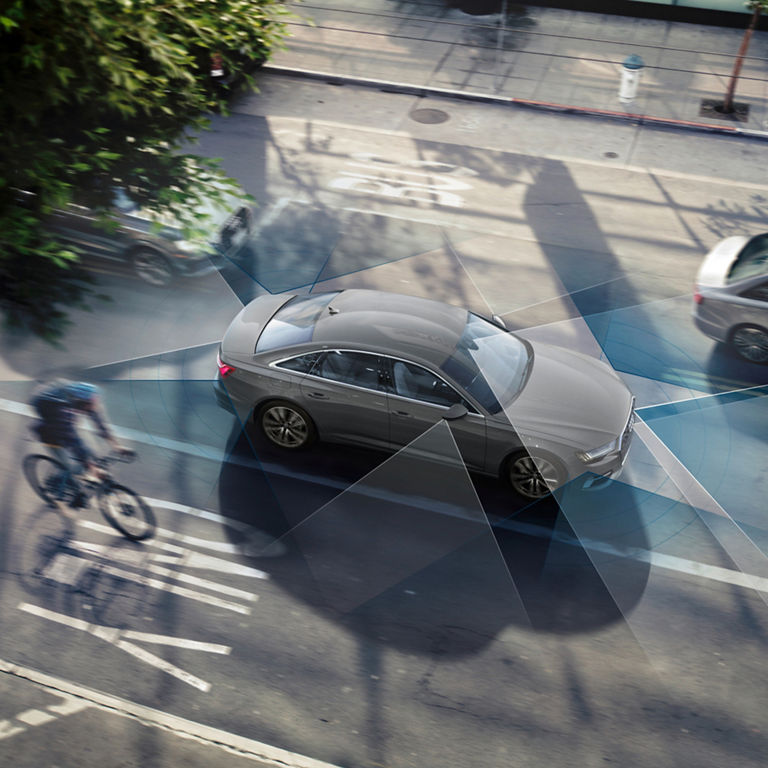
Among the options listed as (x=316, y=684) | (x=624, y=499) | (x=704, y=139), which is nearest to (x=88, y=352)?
(x=316, y=684)

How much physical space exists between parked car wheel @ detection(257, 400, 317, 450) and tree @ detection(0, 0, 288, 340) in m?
2.52

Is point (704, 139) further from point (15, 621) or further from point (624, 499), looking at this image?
point (15, 621)

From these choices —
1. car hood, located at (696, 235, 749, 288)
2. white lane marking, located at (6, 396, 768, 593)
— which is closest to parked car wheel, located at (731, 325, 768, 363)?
car hood, located at (696, 235, 749, 288)

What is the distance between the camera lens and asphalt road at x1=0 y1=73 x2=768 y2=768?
7016 mm

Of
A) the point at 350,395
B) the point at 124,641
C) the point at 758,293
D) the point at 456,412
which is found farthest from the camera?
the point at 758,293

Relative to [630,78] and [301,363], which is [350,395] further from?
[630,78]

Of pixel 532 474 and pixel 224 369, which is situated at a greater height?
pixel 224 369

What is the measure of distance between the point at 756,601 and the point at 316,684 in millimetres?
4319

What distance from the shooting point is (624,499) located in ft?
28.6

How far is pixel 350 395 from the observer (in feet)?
28.7

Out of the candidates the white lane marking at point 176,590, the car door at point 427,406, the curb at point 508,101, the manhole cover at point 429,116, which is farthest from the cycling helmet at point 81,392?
the curb at point 508,101

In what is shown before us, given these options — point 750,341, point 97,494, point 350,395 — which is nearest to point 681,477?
point 750,341

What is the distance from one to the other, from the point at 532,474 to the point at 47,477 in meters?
5.32

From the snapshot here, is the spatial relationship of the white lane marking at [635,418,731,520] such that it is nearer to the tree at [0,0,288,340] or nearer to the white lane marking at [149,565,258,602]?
the white lane marking at [149,565,258,602]
